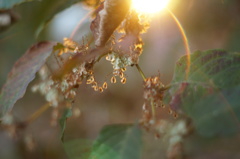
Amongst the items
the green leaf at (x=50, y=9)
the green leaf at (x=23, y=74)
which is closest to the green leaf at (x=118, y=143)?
the green leaf at (x=23, y=74)

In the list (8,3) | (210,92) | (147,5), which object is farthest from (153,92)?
(8,3)

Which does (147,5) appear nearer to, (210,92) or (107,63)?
(210,92)

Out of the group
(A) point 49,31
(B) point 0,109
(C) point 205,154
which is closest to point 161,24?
(A) point 49,31

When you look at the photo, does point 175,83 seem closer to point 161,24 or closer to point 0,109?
point 0,109

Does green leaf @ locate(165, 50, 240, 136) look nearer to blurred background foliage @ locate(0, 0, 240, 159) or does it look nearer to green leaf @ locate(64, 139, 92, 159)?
green leaf @ locate(64, 139, 92, 159)

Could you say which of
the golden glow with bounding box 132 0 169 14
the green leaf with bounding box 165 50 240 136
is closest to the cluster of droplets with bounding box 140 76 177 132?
the green leaf with bounding box 165 50 240 136

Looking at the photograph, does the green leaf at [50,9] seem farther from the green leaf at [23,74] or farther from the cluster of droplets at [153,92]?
the cluster of droplets at [153,92]
